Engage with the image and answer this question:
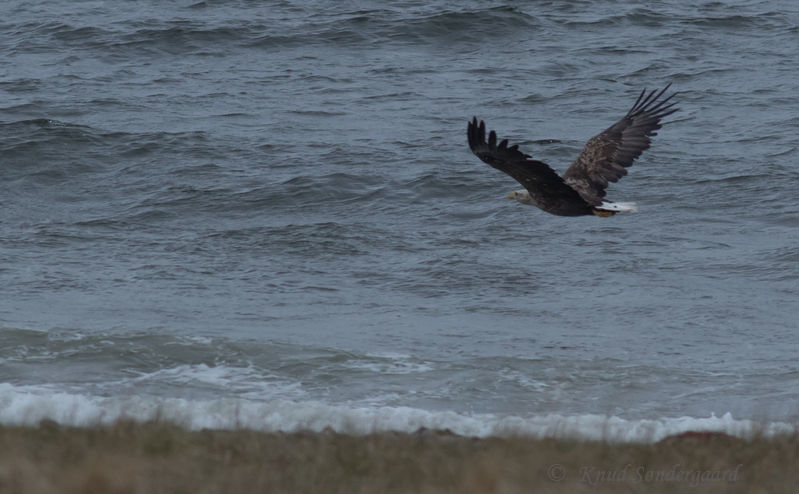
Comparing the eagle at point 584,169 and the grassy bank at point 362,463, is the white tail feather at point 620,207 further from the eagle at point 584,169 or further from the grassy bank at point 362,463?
the grassy bank at point 362,463

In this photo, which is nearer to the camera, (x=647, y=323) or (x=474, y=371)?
(x=474, y=371)

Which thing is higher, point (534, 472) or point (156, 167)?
point (534, 472)

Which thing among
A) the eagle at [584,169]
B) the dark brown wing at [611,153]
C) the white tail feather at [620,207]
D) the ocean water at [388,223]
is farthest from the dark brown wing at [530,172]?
the ocean water at [388,223]

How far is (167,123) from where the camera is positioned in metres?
24.1

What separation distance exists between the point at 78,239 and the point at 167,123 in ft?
22.4

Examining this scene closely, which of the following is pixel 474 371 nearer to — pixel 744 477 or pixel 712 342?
pixel 712 342

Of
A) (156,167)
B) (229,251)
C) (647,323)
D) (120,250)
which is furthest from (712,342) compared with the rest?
(156,167)

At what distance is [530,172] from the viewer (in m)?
11.9

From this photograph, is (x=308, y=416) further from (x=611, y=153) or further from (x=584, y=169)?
(x=611, y=153)

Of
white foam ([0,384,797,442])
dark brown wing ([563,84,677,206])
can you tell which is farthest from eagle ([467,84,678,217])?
white foam ([0,384,797,442])

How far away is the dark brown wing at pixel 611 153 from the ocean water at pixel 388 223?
1766mm

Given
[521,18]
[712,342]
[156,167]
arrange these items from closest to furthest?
[712,342]
[156,167]
[521,18]

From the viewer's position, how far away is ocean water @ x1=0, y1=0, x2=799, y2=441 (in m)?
11.4

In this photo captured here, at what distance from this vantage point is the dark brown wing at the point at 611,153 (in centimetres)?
1300
